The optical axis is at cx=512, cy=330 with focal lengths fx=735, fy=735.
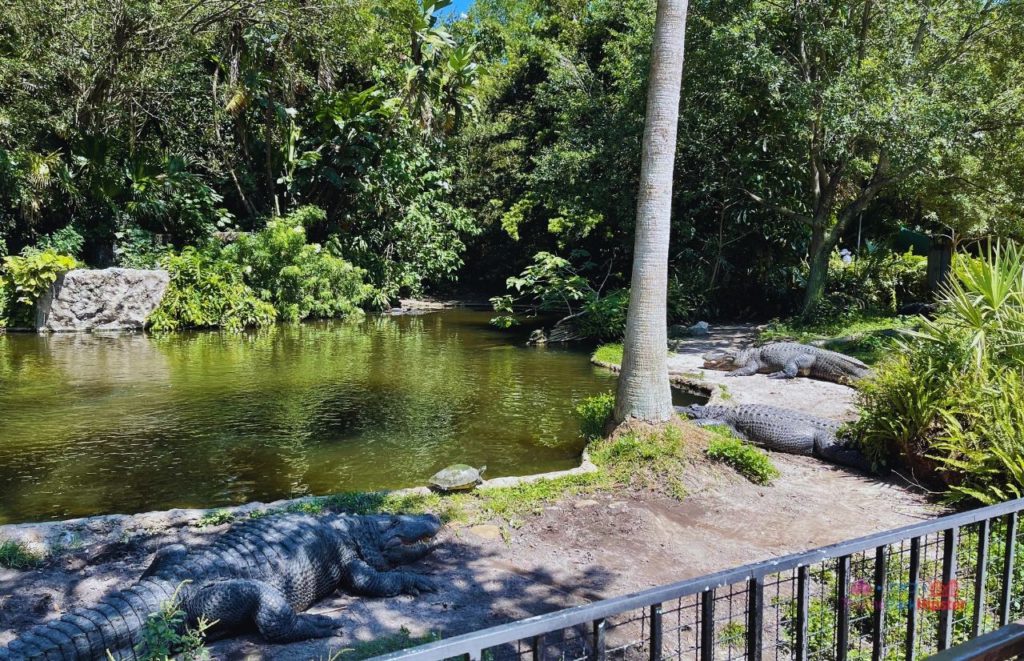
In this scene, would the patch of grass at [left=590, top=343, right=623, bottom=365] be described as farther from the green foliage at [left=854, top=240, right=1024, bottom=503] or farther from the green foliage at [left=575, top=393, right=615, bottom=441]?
the green foliage at [left=854, top=240, right=1024, bottom=503]

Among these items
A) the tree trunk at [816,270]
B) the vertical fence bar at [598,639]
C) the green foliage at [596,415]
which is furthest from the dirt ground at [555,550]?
the tree trunk at [816,270]

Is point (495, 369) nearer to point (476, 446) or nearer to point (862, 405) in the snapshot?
point (476, 446)

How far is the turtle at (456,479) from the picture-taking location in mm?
6016

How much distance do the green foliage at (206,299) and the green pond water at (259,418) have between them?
239 centimetres

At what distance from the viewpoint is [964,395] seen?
5973 millimetres

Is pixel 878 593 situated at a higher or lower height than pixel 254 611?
higher

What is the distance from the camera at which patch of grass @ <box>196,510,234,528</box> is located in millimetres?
5242

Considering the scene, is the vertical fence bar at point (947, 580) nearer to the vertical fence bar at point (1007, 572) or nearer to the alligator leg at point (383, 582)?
the vertical fence bar at point (1007, 572)

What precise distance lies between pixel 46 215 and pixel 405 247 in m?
10.1

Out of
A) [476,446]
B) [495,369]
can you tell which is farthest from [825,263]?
[476,446]

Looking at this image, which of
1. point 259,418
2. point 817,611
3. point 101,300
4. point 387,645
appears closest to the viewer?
point 387,645

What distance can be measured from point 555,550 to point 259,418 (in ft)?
17.5

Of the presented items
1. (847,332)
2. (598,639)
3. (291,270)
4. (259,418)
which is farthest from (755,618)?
(291,270)

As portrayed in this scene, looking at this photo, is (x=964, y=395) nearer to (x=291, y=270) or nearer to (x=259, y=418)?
A: (x=259, y=418)
